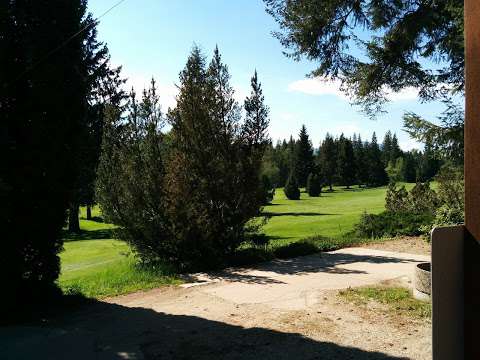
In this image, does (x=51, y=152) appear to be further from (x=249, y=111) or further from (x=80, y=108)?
(x=249, y=111)

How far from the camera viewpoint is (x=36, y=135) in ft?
24.3

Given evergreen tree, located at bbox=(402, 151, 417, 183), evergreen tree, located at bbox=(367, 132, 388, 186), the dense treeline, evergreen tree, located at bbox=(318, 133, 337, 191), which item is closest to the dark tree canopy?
the dense treeline

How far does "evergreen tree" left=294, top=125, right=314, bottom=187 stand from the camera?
72.3 m

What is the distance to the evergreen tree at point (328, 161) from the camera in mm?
80625

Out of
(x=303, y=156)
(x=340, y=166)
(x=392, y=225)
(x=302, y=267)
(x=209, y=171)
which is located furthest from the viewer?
(x=340, y=166)

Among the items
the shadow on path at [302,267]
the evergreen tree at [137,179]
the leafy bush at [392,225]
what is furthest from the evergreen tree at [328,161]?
the evergreen tree at [137,179]

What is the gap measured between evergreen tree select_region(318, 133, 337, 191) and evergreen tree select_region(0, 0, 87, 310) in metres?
74.7

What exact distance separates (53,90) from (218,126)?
4639 millimetres

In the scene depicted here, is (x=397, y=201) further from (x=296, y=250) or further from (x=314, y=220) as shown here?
(x=296, y=250)

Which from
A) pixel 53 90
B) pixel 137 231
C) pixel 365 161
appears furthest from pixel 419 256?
pixel 365 161

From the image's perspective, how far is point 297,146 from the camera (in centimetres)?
7281

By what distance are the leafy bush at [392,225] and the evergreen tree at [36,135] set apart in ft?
35.7

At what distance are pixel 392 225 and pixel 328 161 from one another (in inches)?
2659

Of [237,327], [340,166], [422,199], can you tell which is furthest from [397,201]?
[340,166]
